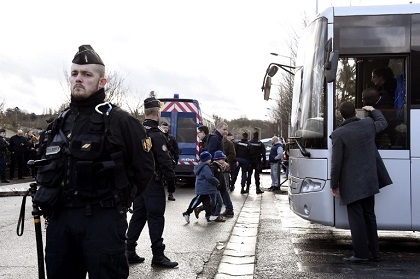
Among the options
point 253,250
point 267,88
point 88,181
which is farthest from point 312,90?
point 88,181

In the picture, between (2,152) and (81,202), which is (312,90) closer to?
(81,202)

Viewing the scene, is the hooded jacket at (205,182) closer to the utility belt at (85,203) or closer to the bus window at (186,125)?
the utility belt at (85,203)

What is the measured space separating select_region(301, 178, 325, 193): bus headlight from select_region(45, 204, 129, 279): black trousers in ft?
14.3

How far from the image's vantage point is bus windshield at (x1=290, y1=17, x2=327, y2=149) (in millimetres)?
7699

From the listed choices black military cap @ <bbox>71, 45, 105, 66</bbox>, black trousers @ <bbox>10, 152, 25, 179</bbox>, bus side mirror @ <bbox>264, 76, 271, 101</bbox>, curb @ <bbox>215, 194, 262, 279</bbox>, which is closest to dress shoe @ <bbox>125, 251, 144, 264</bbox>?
curb @ <bbox>215, 194, 262, 279</bbox>

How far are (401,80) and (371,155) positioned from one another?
130 cm

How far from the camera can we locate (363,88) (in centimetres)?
799

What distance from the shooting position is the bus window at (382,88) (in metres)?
7.51

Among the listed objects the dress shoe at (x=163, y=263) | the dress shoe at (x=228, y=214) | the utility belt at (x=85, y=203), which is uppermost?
the utility belt at (x=85, y=203)

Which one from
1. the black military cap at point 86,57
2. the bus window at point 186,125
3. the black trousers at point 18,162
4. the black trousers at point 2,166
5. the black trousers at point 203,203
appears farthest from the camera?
the black trousers at point 18,162

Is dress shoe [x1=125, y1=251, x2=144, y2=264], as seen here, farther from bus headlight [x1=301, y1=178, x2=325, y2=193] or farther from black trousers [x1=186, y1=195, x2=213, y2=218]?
black trousers [x1=186, y1=195, x2=213, y2=218]

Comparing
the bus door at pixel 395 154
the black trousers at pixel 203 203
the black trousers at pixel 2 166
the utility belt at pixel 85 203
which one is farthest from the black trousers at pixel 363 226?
the black trousers at pixel 2 166

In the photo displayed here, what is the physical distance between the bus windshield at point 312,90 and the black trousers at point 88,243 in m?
4.53

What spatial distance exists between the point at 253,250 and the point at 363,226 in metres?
1.61
